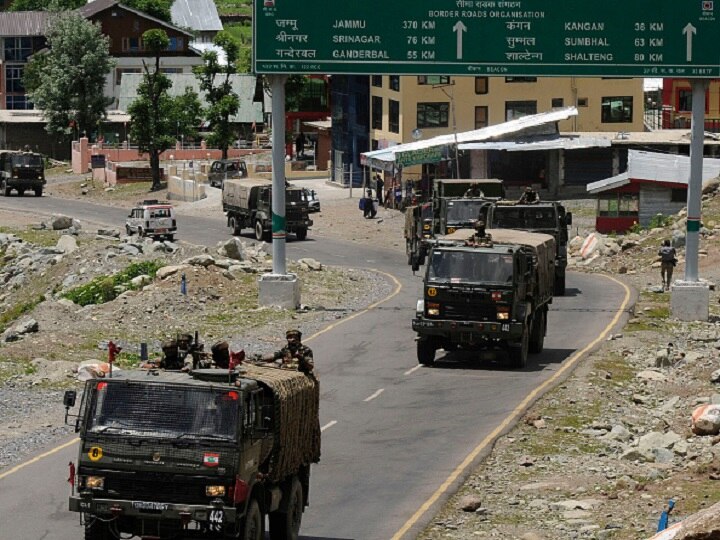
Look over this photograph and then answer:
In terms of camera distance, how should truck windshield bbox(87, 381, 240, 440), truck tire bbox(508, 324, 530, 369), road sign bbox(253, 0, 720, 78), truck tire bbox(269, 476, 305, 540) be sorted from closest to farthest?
truck windshield bbox(87, 381, 240, 440), truck tire bbox(269, 476, 305, 540), truck tire bbox(508, 324, 530, 369), road sign bbox(253, 0, 720, 78)

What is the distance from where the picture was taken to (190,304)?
43406mm

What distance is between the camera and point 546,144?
7912 centimetres

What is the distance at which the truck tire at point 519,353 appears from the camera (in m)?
33.2

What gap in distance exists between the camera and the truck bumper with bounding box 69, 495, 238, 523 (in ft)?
54.5

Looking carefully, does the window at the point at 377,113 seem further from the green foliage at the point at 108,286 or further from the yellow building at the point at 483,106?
the green foliage at the point at 108,286

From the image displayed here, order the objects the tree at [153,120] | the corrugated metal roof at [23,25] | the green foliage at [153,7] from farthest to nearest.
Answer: the green foliage at [153,7] < the corrugated metal roof at [23,25] < the tree at [153,120]

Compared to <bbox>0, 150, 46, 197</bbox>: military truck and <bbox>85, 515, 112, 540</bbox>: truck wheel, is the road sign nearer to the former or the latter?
<bbox>85, 515, 112, 540</bbox>: truck wheel

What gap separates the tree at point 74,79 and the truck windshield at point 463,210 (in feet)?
192

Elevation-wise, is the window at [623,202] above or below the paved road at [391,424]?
above

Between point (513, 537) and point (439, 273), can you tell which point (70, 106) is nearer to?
point (439, 273)

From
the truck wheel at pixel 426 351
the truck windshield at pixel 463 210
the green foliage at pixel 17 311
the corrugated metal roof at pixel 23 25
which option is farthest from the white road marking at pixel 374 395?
the corrugated metal roof at pixel 23 25

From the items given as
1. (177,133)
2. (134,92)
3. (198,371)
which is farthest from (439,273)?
(134,92)

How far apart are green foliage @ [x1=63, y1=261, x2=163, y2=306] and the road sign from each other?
9.98 m

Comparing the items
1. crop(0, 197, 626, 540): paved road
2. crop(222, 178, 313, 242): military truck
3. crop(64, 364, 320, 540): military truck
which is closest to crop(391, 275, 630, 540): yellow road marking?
crop(0, 197, 626, 540): paved road
